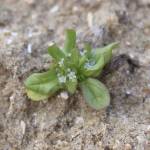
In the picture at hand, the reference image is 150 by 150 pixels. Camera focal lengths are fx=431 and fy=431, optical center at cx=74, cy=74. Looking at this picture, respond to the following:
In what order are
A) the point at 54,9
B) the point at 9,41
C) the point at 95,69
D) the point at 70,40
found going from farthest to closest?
1. the point at 54,9
2. the point at 9,41
3. the point at 70,40
4. the point at 95,69

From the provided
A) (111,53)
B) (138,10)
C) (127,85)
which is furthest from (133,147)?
(138,10)

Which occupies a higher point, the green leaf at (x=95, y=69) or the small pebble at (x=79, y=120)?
the green leaf at (x=95, y=69)

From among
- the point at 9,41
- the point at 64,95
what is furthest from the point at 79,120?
the point at 9,41

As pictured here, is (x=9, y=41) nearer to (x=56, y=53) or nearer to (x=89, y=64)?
(x=56, y=53)

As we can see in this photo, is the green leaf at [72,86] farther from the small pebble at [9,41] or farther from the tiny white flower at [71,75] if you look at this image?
the small pebble at [9,41]

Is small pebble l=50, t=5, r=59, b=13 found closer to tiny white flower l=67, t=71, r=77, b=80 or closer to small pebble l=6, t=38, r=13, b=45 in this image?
small pebble l=6, t=38, r=13, b=45

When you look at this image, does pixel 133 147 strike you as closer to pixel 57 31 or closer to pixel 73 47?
pixel 73 47

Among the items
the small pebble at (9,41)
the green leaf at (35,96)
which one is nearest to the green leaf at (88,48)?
the green leaf at (35,96)
